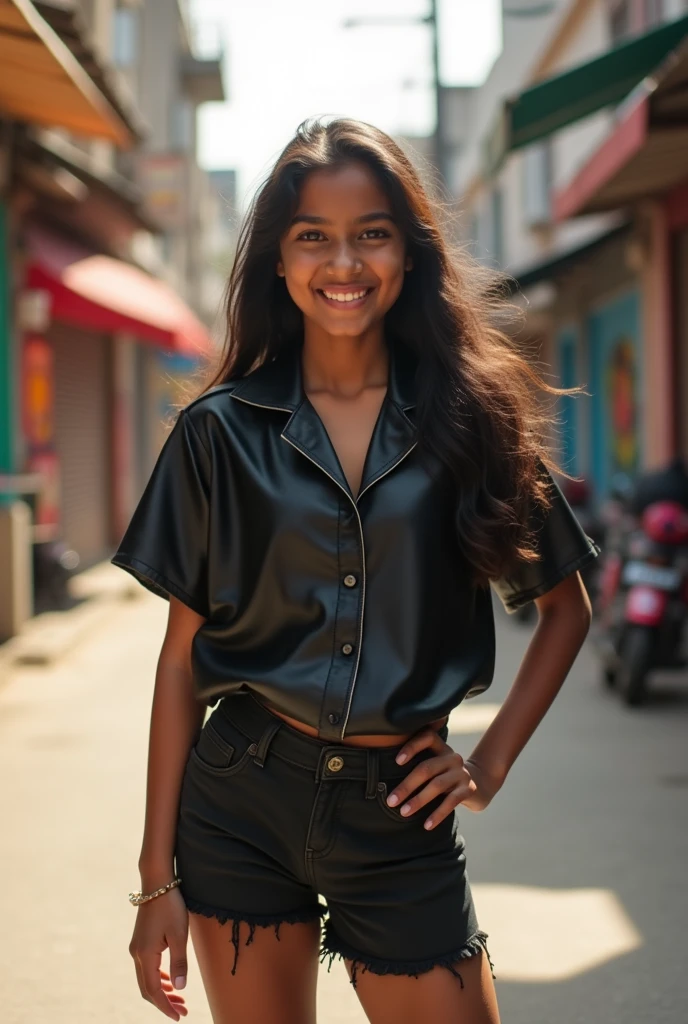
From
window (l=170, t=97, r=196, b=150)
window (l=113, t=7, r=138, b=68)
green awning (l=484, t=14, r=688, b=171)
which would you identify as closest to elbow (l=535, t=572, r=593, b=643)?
green awning (l=484, t=14, r=688, b=171)

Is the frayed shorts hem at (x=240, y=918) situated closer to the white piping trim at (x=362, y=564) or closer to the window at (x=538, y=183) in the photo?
the white piping trim at (x=362, y=564)

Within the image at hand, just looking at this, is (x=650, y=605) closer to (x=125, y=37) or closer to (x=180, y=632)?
(x=180, y=632)

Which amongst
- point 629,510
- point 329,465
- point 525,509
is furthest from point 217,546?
point 629,510

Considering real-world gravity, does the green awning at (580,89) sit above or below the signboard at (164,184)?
below

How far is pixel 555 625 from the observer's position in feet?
7.38

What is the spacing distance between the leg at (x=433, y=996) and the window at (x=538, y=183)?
1817 centimetres

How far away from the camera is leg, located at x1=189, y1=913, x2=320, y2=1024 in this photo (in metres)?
2.01

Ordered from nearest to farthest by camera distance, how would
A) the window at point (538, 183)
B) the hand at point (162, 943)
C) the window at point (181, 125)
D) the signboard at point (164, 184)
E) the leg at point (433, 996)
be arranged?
1. the leg at point (433, 996)
2. the hand at point (162, 943)
3. the window at point (538, 183)
4. the signboard at point (164, 184)
5. the window at point (181, 125)

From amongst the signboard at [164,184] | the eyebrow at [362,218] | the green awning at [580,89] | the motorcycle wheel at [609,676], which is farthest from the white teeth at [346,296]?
the signboard at [164,184]

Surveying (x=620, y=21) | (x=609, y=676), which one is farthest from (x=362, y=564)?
(x=620, y=21)

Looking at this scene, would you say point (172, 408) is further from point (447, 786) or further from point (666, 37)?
point (666, 37)

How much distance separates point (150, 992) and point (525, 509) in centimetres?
95

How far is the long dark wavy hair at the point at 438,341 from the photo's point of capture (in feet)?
6.85

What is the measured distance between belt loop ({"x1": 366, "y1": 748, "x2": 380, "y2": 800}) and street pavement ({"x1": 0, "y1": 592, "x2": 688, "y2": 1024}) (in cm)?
168
